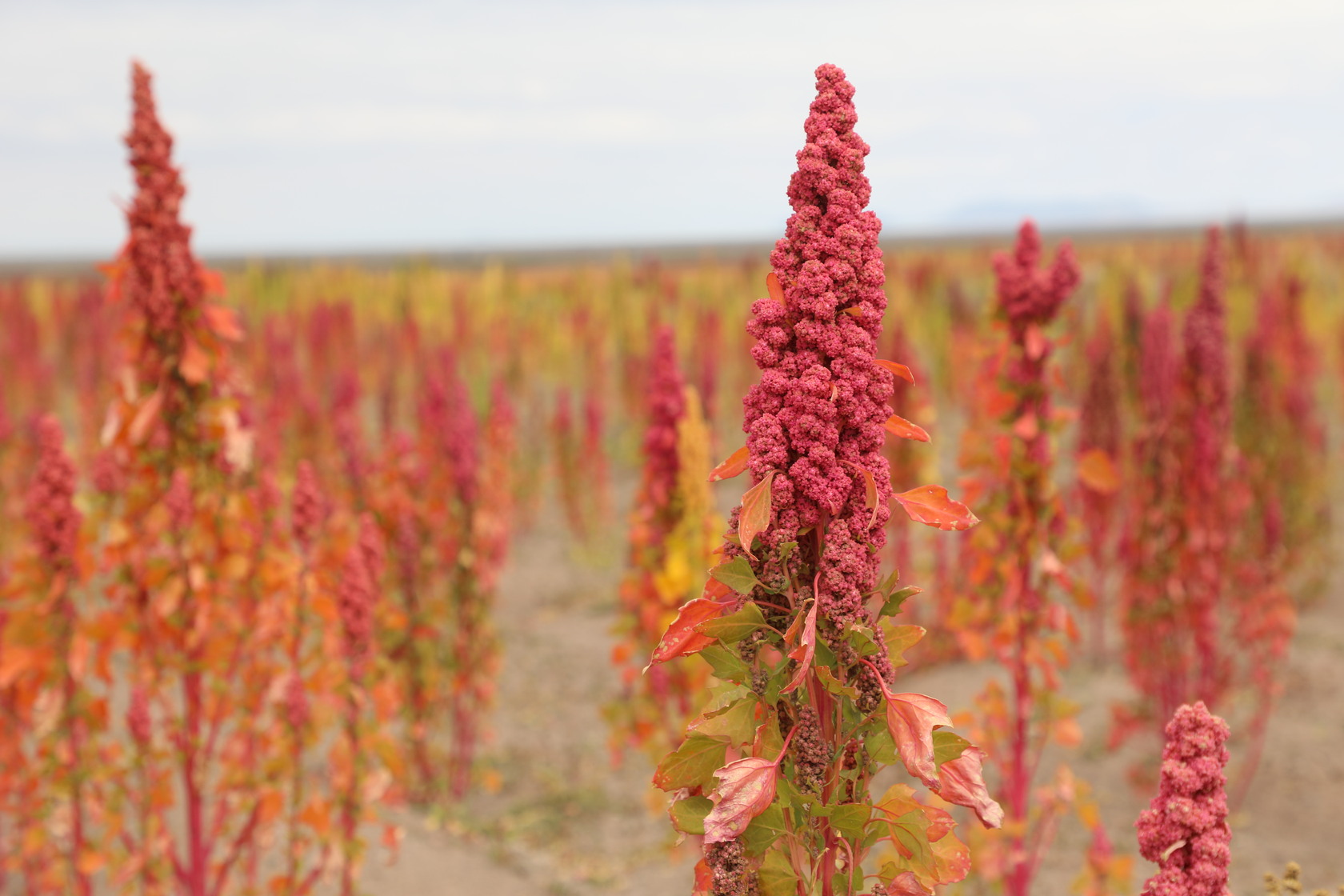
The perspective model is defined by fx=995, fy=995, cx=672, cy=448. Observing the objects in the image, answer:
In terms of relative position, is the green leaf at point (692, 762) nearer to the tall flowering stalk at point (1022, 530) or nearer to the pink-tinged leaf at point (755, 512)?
the pink-tinged leaf at point (755, 512)

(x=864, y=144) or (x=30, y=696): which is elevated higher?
(x=864, y=144)

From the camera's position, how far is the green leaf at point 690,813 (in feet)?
4.16

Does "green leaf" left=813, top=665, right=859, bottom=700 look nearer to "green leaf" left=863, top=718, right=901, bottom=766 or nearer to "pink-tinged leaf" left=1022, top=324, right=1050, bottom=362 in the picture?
"green leaf" left=863, top=718, right=901, bottom=766

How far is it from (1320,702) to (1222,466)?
2339 millimetres

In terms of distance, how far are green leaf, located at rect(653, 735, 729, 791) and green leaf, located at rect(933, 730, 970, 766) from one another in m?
0.27

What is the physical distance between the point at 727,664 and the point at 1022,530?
2.09 meters

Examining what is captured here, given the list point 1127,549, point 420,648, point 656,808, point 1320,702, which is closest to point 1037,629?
point 656,808

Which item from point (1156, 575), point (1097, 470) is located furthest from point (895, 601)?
point (1156, 575)

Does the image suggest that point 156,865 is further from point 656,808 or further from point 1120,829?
point 1120,829

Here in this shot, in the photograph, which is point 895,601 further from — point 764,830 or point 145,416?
point 145,416

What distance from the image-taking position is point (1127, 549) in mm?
4633

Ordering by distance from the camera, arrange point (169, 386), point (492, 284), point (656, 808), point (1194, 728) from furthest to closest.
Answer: point (492, 284) < point (656, 808) < point (169, 386) < point (1194, 728)

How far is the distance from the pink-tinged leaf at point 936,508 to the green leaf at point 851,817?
36 cm

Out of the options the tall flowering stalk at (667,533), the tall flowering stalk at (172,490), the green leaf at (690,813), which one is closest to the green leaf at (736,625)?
the green leaf at (690,813)
